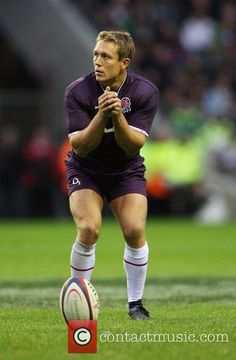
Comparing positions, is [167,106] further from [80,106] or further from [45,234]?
[80,106]

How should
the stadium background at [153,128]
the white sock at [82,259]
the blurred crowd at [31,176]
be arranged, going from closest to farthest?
the white sock at [82,259] < the stadium background at [153,128] < the blurred crowd at [31,176]

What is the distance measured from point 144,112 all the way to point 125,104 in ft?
0.57

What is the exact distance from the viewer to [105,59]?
8711 mm

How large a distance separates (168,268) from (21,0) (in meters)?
12.7

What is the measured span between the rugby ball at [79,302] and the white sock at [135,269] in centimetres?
113

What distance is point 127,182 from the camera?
9062 mm

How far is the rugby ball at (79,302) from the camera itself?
7.91m

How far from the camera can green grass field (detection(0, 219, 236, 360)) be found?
24.2 ft

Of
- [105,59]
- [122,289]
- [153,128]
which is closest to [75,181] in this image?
[105,59]

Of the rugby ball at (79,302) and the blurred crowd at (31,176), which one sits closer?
the rugby ball at (79,302)

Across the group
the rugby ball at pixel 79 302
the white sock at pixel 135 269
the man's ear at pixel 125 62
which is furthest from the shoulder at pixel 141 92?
the rugby ball at pixel 79 302

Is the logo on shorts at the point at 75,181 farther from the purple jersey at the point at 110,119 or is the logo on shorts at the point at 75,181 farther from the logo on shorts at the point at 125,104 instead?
the logo on shorts at the point at 125,104

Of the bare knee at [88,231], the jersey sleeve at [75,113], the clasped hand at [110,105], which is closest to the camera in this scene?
the clasped hand at [110,105]

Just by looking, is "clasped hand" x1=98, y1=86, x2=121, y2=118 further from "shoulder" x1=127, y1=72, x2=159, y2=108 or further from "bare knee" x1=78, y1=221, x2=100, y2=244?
"bare knee" x1=78, y1=221, x2=100, y2=244
